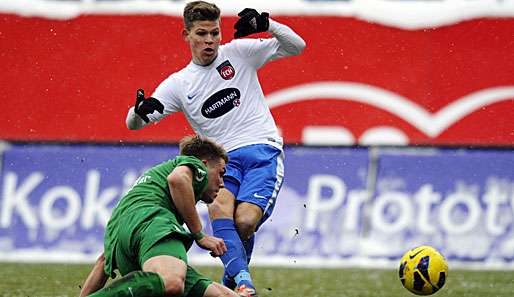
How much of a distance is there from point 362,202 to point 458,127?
192 cm

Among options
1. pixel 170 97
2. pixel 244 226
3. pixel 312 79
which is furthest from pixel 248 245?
pixel 312 79

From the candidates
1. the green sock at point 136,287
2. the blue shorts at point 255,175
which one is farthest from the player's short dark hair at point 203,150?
the green sock at point 136,287

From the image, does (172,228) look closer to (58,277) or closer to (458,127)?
(58,277)

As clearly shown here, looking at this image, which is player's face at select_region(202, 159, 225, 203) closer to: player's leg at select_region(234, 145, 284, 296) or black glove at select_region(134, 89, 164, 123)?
player's leg at select_region(234, 145, 284, 296)

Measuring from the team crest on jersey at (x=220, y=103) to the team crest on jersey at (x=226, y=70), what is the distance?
0.11m

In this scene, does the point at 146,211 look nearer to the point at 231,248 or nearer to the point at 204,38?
the point at 231,248

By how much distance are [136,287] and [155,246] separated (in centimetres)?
40

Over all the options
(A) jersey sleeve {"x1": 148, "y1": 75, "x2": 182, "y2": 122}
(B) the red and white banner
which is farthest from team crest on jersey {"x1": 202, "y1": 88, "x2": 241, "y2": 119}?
(B) the red and white banner

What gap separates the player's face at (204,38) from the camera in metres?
7.62

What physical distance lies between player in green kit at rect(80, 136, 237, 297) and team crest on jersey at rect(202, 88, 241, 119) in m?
1.11

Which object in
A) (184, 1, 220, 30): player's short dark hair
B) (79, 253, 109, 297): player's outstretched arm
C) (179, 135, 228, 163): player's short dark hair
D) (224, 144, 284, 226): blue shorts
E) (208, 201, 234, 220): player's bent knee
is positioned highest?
(184, 1, 220, 30): player's short dark hair

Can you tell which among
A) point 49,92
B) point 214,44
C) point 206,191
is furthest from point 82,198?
point 206,191

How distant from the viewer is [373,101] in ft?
45.5

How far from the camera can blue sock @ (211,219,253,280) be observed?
7.28 metres
